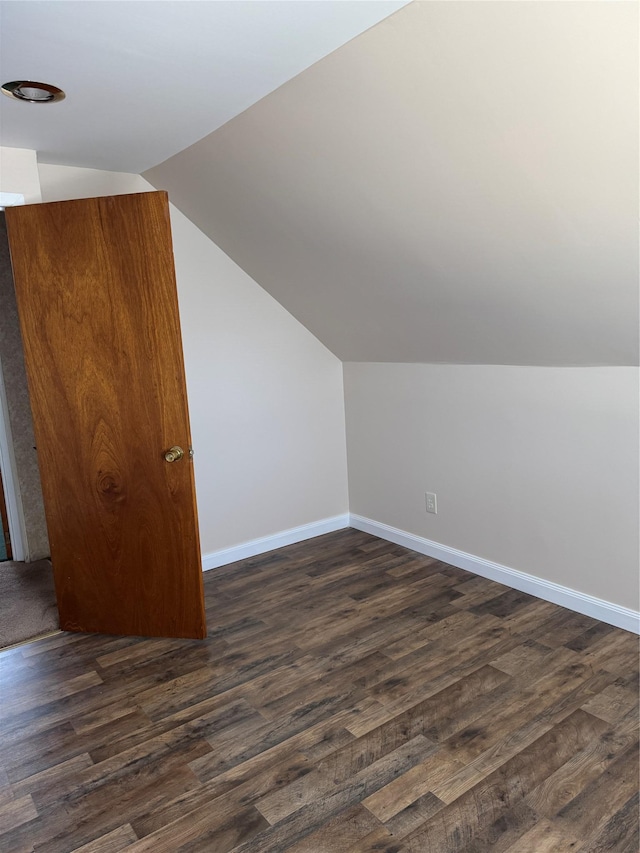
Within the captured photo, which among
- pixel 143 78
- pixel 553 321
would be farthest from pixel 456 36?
pixel 553 321

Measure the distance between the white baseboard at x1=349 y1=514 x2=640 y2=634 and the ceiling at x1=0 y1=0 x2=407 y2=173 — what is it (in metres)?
2.46

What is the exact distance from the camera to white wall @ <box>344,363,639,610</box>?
8.68 feet

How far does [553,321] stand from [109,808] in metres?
Answer: 2.33

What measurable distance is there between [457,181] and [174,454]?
5.27 feet

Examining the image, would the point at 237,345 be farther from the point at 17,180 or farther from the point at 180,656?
the point at 180,656

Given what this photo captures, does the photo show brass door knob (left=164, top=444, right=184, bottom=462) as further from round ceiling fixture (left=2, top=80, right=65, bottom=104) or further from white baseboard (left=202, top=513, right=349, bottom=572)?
round ceiling fixture (left=2, top=80, right=65, bottom=104)

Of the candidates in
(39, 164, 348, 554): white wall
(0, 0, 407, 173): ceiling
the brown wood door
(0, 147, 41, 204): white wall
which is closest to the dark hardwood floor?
the brown wood door

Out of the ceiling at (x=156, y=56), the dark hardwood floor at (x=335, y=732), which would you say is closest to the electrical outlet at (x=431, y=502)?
the dark hardwood floor at (x=335, y=732)

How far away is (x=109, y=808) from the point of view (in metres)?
1.85

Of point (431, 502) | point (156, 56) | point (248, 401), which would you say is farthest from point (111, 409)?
point (431, 502)

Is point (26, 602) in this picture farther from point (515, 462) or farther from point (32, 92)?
point (515, 462)

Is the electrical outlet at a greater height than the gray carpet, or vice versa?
the electrical outlet

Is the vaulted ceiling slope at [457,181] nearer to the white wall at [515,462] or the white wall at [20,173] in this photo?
the white wall at [515,462]

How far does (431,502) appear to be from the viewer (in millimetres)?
3590
